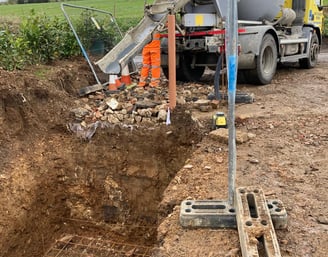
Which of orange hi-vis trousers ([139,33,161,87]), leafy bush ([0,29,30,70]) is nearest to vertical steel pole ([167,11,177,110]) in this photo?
orange hi-vis trousers ([139,33,161,87])

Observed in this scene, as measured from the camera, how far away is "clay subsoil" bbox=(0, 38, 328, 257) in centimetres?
479

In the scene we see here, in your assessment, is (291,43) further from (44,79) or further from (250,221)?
(250,221)

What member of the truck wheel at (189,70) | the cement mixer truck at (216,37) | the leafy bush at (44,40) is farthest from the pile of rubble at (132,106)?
the leafy bush at (44,40)

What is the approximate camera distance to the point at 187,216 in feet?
11.3

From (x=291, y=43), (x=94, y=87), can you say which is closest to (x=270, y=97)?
→ (x=291, y=43)

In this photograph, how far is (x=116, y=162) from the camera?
20.1 feet

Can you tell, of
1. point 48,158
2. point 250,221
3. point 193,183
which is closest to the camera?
point 250,221

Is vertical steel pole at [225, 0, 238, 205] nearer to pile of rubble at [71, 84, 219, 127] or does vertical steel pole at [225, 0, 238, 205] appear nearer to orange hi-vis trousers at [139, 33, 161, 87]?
pile of rubble at [71, 84, 219, 127]

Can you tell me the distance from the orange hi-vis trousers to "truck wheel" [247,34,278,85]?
6.51 ft

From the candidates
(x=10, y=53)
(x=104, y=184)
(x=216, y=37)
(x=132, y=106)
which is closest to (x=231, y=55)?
(x=104, y=184)

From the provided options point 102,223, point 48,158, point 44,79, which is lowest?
point 102,223

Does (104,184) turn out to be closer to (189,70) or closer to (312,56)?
(189,70)

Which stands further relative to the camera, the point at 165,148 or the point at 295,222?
the point at 165,148

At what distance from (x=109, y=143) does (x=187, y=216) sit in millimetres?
2993
